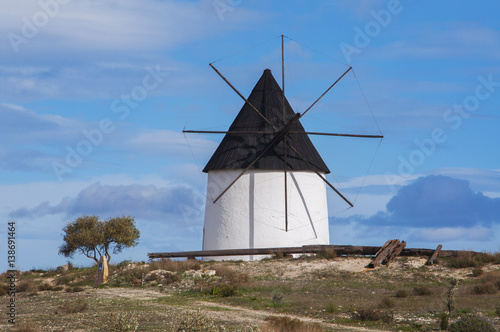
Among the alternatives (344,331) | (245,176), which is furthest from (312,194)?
(344,331)

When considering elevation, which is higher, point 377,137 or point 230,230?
point 377,137

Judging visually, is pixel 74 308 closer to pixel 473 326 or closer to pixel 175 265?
pixel 175 265

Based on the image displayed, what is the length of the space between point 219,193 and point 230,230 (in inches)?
76.0

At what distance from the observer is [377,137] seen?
1158 inches

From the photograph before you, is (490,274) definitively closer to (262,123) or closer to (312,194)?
(312,194)

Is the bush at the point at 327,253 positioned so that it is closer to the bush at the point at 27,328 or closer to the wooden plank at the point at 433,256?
the wooden plank at the point at 433,256

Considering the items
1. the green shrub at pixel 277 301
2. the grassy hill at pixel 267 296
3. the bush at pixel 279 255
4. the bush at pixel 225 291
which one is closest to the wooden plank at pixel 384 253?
the grassy hill at pixel 267 296

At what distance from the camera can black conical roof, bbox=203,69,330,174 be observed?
29703 millimetres

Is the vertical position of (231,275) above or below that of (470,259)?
below

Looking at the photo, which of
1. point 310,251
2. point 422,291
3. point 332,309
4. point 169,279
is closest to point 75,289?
point 169,279

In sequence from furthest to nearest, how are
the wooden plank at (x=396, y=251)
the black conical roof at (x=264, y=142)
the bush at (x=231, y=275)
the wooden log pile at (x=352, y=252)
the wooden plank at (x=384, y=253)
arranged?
the black conical roof at (x=264, y=142), the wooden log pile at (x=352, y=252), the wooden plank at (x=396, y=251), the wooden plank at (x=384, y=253), the bush at (x=231, y=275)

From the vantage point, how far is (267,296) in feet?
63.9

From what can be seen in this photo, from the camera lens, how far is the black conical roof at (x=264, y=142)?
29703mm

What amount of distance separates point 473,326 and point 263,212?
56.1ft
